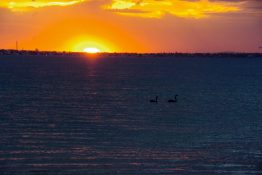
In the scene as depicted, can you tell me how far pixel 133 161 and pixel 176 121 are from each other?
826 inches

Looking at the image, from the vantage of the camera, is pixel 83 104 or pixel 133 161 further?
pixel 83 104

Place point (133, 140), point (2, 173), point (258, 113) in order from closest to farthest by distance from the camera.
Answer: point (2, 173), point (133, 140), point (258, 113)

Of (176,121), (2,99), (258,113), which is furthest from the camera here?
(2,99)

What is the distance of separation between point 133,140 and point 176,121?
13373 mm

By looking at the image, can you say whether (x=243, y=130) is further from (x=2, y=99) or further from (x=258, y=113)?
(x=2, y=99)

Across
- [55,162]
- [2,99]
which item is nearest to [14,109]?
[2,99]

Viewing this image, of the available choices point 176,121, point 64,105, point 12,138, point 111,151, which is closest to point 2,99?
point 64,105

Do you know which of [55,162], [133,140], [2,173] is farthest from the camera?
[133,140]

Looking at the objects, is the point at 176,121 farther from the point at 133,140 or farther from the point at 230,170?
the point at 230,170

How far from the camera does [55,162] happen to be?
41281 mm

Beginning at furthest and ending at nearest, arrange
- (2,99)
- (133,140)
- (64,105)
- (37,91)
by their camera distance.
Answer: (37,91) < (2,99) < (64,105) < (133,140)

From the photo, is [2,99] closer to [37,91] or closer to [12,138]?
[37,91]

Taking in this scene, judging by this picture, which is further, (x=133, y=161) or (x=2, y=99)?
(x=2, y=99)

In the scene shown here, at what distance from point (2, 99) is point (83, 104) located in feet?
40.7
